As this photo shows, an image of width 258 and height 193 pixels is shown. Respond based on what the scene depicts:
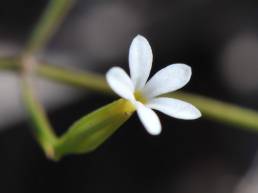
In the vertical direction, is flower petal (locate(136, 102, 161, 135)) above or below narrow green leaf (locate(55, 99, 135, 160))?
below

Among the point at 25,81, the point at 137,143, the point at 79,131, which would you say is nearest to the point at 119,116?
the point at 79,131

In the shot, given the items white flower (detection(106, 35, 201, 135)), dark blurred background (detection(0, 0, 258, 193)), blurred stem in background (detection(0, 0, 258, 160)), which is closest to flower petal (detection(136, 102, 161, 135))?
white flower (detection(106, 35, 201, 135))

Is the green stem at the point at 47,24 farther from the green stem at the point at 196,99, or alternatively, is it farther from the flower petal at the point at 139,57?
the flower petal at the point at 139,57

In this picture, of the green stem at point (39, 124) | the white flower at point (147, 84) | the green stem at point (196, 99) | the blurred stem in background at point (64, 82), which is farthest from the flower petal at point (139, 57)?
the green stem at point (196, 99)

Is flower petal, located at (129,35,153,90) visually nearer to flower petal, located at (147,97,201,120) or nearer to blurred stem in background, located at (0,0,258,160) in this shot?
flower petal, located at (147,97,201,120)

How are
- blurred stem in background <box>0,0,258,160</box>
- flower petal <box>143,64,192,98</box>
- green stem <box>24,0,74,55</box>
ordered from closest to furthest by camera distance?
flower petal <box>143,64,192,98</box> < blurred stem in background <box>0,0,258,160</box> < green stem <box>24,0,74,55</box>

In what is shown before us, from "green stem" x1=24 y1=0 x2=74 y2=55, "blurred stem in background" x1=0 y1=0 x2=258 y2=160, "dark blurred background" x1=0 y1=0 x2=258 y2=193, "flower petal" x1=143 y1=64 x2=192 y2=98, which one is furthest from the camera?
"dark blurred background" x1=0 y1=0 x2=258 y2=193
